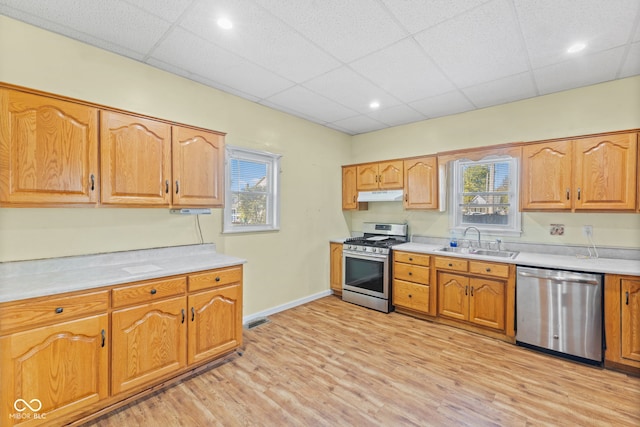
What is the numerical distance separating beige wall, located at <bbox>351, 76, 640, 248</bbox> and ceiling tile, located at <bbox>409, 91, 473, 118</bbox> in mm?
179

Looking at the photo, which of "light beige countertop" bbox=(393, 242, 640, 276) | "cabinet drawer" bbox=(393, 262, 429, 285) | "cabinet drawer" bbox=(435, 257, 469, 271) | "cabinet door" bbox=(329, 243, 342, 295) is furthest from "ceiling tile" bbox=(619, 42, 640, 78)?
"cabinet door" bbox=(329, 243, 342, 295)

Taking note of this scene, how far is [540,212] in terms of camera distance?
328cm

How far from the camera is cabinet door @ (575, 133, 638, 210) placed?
2.59 metres

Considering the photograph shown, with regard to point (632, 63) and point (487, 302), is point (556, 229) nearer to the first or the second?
point (487, 302)

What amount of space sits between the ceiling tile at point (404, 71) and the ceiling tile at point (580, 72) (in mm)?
894

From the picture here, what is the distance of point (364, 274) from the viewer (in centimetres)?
410

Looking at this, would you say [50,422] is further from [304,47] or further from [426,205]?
[426,205]

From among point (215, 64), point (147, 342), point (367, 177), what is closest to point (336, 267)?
point (367, 177)

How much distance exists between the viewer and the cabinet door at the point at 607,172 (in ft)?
8.50

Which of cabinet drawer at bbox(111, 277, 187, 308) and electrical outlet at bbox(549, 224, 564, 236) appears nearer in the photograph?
cabinet drawer at bbox(111, 277, 187, 308)

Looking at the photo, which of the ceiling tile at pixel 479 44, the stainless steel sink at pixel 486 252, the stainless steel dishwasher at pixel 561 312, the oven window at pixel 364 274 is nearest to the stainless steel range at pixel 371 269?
the oven window at pixel 364 274

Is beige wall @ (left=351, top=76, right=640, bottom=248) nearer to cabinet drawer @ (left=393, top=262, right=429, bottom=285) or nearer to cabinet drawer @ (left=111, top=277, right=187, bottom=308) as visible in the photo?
cabinet drawer @ (left=393, top=262, right=429, bottom=285)

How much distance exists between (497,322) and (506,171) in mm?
1935

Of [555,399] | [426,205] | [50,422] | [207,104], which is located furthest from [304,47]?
[555,399]
